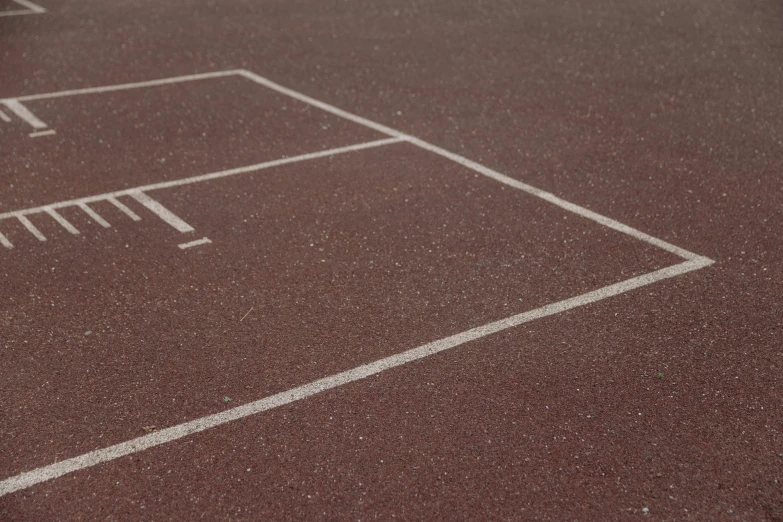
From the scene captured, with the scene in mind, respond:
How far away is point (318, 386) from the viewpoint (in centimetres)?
496

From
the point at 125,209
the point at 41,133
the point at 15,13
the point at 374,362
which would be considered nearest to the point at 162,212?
the point at 125,209

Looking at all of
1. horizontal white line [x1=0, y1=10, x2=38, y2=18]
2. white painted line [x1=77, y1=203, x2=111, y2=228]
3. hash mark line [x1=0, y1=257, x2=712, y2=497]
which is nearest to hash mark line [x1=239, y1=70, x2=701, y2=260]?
hash mark line [x1=0, y1=257, x2=712, y2=497]

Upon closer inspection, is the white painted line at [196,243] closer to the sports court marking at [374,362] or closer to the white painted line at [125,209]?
the sports court marking at [374,362]

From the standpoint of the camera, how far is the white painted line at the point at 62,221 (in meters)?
6.72

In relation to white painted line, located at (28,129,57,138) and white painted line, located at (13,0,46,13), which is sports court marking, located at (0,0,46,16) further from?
white painted line, located at (28,129,57,138)

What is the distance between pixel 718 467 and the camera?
14.4ft

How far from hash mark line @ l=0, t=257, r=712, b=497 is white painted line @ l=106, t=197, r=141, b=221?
9.08ft

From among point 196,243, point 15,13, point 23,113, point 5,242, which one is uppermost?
point 196,243

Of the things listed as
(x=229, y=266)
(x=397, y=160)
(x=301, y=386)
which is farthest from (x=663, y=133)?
(x=301, y=386)

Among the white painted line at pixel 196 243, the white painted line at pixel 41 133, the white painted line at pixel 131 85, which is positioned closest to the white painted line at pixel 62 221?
the white painted line at pixel 196 243

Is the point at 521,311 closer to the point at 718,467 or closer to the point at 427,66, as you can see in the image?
the point at 718,467

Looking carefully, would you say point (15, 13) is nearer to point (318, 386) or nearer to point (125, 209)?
point (125, 209)

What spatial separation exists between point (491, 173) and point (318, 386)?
11.8ft

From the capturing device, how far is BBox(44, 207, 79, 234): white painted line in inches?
265
